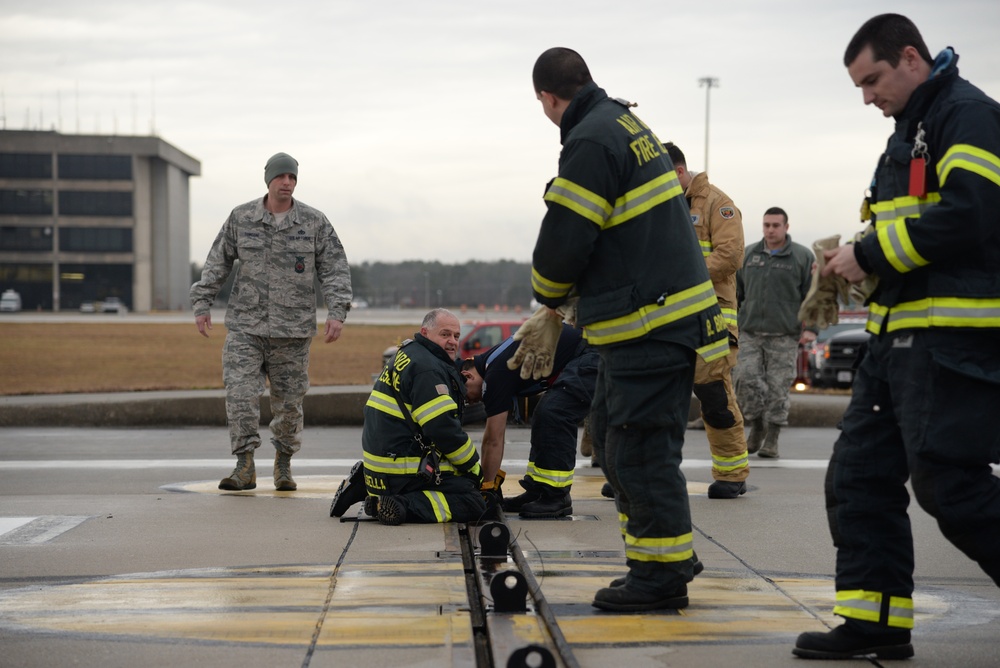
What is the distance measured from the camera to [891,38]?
375cm

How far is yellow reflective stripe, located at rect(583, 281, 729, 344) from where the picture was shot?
424 cm

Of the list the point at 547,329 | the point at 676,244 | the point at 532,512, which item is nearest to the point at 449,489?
the point at 532,512

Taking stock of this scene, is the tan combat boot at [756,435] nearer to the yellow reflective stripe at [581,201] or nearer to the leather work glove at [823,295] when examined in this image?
the leather work glove at [823,295]

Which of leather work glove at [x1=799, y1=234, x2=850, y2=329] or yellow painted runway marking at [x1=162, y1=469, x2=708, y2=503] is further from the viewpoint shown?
yellow painted runway marking at [x1=162, y1=469, x2=708, y2=503]

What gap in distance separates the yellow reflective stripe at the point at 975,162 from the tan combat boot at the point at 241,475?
538 centimetres

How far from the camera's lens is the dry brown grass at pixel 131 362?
1822 cm

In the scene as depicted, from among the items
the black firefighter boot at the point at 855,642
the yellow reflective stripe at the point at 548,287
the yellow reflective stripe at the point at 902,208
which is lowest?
the black firefighter boot at the point at 855,642

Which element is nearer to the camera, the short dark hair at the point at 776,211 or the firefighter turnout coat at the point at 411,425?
the firefighter turnout coat at the point at 411,425

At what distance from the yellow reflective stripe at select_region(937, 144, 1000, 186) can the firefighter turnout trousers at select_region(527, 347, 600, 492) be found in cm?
340

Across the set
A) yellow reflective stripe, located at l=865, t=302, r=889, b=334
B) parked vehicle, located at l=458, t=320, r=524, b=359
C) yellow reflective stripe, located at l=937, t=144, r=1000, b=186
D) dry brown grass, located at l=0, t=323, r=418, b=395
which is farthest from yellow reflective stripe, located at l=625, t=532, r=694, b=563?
parked vehicle, located at l=458, t=320, r=524, b=359

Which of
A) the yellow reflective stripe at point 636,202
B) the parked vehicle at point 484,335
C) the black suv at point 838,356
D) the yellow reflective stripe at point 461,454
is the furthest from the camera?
the black suv at point 838,356

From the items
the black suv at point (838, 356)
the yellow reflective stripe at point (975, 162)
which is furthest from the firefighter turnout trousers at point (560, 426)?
the black suv at point (838, 356)

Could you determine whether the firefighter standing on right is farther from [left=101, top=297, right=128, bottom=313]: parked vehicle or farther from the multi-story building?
the multi-story building

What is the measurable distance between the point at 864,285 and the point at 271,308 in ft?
15.9
